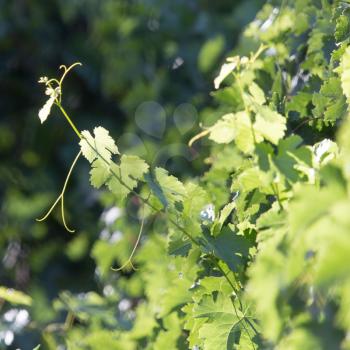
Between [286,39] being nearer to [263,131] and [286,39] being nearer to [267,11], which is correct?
[267,11]

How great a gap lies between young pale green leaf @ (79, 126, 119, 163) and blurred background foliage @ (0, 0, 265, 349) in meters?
1.93

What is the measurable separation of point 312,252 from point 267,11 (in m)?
1.23

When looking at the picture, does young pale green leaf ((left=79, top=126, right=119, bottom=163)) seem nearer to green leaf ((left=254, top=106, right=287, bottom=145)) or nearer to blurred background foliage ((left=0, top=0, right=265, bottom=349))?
green leaf ((left=254, top=106, right=287, bottom=145))

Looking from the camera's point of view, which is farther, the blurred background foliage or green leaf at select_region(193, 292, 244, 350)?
the blurred background foliage

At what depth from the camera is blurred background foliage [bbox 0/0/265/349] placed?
11.3 ft

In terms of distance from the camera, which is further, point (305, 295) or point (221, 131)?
point (221, 131)

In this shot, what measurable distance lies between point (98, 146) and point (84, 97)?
3202 mm

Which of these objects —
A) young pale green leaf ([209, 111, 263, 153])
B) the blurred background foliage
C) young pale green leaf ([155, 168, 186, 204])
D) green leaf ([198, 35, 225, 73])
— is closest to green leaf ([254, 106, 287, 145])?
young pale green leaf ([209, 111, 263, 153])

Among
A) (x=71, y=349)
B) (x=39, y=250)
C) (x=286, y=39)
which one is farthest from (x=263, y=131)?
(x=39, y=250)

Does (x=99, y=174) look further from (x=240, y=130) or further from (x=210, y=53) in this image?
(x=210, y=53)

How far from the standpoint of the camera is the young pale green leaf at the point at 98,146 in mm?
1011

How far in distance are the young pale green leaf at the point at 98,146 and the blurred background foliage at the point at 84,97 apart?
1930 millimetres

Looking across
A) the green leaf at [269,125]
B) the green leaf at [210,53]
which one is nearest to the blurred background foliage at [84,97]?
the green leaf at [210,53]

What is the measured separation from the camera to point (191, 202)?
1.18 meters
